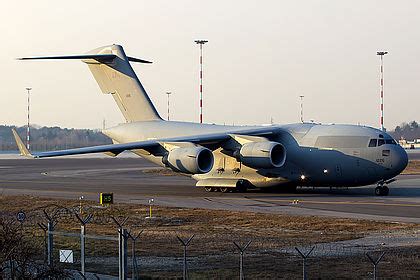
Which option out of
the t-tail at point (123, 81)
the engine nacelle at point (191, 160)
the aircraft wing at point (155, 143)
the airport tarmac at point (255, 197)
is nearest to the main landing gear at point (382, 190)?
the airport tarmac at point (255, 197)

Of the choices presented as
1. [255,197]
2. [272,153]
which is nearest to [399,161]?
[272,153]

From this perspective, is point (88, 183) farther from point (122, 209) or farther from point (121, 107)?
point (122, 209)

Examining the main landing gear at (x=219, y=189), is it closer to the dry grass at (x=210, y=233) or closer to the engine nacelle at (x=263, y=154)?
the engine nacelle at (x=263, y=154)

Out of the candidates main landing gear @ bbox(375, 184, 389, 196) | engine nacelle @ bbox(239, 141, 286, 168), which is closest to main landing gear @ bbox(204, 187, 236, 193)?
engine nacelle @ bbox(239, 141, 286, 168)

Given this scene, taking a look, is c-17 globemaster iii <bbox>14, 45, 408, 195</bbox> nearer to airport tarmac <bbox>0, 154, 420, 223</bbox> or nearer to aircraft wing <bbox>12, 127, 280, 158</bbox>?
aircraft wing <bbox>12, 127, 280, 158</bbox>

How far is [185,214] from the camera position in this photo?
30453 mm

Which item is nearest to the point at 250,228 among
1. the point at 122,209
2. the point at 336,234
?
the point at 336,234

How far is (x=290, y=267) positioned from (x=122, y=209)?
1584 cm

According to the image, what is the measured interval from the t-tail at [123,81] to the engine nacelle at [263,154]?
9127mm

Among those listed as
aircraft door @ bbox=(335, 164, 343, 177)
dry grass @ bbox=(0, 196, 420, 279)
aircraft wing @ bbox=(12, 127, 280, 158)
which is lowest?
dry grass @ bbox=(0, 196, 420, 279)

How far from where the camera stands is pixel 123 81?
Result: 47.4 metres

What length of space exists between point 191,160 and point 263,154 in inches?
133

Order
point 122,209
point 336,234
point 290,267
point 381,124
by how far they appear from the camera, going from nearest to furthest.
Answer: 1. point 290,267
2. point 336,234
3. point 122,209
4. point 381,124

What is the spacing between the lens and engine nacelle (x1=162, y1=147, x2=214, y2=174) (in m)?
38.4
